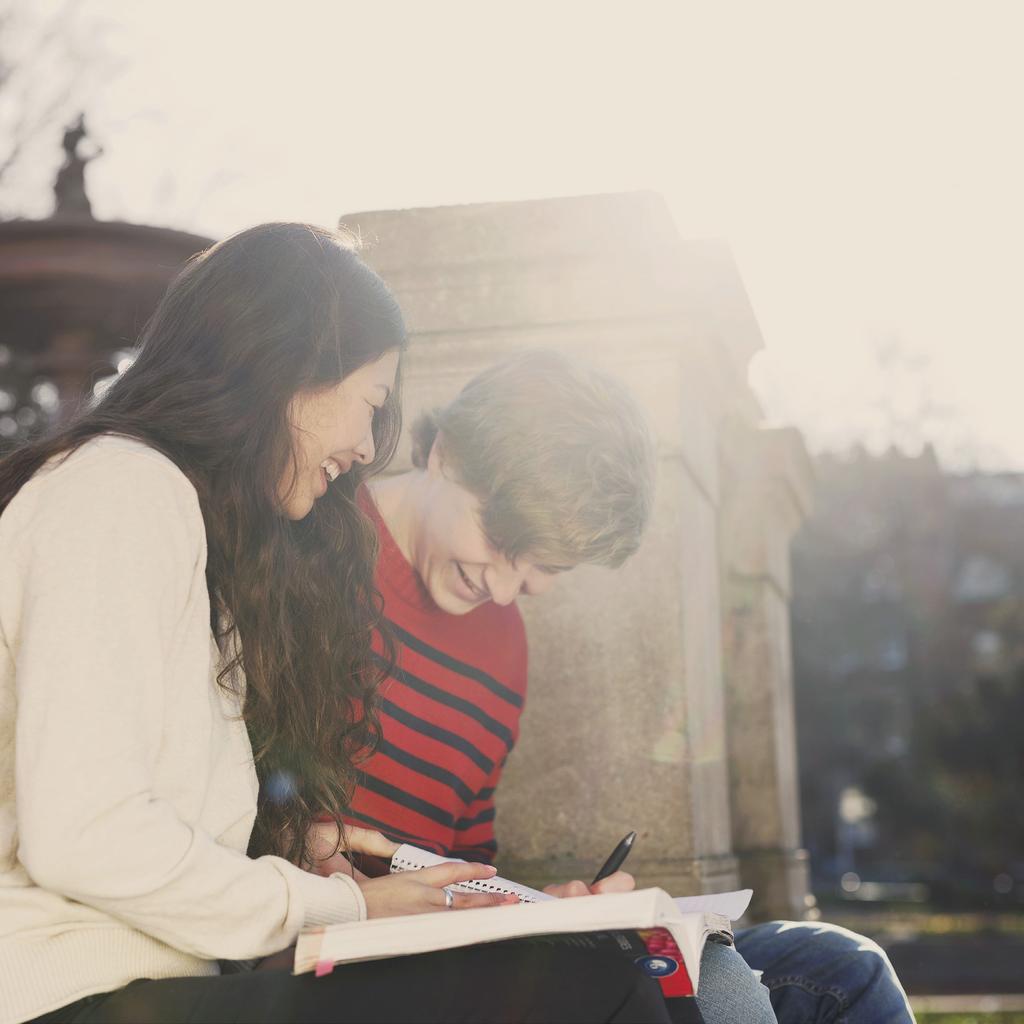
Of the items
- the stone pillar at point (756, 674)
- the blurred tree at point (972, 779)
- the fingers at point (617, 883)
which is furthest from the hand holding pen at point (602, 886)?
the blurred tree at point (972, 779)

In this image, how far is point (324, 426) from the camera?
2.14m

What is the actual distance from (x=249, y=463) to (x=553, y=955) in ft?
2.69

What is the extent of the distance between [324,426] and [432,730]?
0.98 metres

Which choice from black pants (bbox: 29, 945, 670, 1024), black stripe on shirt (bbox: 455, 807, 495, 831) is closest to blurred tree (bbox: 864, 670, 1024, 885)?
black stripe on shirt (bbox: 455, 807, 495, 831)

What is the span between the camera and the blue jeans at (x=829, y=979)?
249cm

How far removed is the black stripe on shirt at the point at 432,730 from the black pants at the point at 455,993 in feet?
4.21

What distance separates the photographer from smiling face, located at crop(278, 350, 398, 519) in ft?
6.94

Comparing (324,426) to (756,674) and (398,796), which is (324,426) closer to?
(398,796)

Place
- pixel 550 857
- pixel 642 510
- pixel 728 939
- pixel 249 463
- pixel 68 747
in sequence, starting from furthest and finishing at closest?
pixel 550 857, pixel 642 510, pixel 728 939, pixel 249 463, pixel 68 747

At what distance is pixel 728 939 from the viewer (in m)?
2.20

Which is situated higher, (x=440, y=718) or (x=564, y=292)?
(x=564, y=292)

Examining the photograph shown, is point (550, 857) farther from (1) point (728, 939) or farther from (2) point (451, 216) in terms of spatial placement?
(2) point (451, 216)

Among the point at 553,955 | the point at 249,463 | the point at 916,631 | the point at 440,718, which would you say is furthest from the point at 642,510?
the point at 916,631

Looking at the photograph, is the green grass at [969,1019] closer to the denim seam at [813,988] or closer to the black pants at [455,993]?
the denim seam at [813,988]
